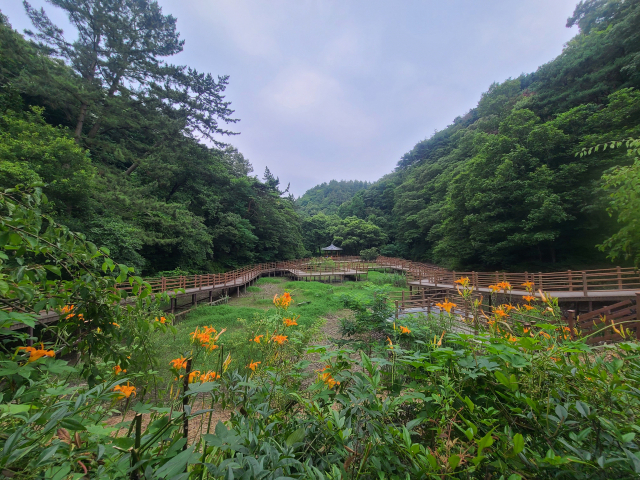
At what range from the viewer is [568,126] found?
1308 centimetres

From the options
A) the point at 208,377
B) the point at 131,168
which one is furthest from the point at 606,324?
the point at 131,168

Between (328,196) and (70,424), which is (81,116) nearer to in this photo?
(70,424)

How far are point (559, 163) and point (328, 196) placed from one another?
5144 centimetres

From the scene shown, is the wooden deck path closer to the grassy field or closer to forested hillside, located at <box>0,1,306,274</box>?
the grassy field

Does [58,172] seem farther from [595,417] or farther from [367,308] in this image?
[595,417]

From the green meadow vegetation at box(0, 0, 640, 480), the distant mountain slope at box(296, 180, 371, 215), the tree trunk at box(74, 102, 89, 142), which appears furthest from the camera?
the distant mountain slope at box(296, 180, 371, 215)

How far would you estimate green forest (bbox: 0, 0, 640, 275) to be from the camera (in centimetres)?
903

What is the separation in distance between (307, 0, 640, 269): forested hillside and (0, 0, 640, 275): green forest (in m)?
0.07

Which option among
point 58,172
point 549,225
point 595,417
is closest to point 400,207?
point 549,225

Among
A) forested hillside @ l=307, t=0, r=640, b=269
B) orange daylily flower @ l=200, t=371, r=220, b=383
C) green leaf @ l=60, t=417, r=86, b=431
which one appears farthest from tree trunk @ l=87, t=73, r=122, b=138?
forested hillside @ l=307, t=0, r=640, b=269

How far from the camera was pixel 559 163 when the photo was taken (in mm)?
13227

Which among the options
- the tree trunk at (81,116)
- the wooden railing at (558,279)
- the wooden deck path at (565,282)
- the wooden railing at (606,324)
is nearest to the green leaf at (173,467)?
the wooden railing at (606,324)

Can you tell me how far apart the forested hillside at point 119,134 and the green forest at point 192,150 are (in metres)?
0.06

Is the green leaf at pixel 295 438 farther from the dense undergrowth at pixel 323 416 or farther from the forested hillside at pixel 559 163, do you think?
the forested hillside at pixel 559 163
